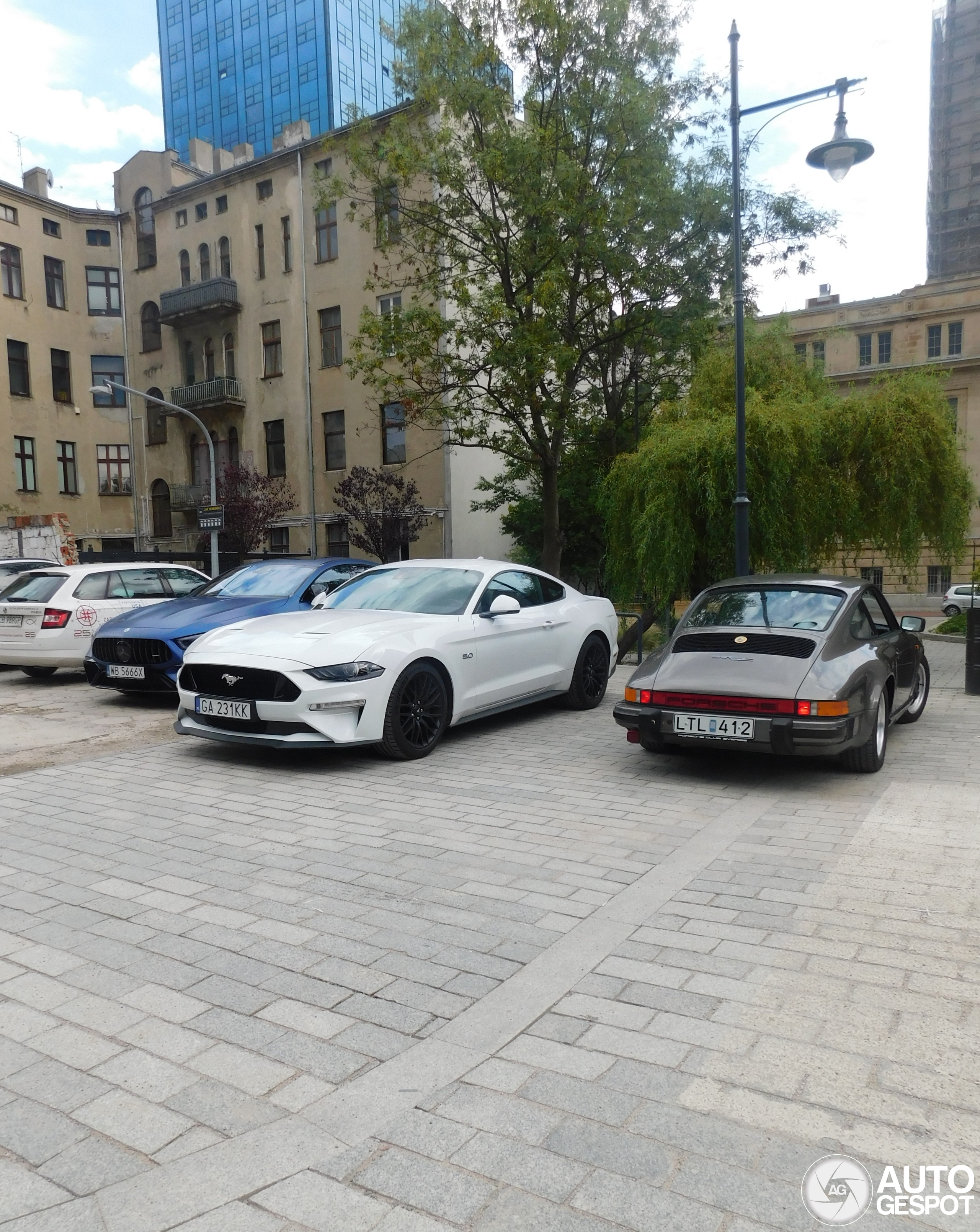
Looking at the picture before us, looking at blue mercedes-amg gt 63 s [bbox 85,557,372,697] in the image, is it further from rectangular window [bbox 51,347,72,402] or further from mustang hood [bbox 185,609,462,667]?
rectangular window [bbox 51,347,72,402]

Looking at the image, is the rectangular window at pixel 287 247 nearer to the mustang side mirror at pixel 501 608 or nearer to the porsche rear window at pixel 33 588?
the porsche rear window at pixel 33 588

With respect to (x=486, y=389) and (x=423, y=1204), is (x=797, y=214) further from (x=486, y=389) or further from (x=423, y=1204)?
(x=423, y=1204)

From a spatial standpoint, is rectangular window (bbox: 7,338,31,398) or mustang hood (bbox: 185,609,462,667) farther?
rectangular window (bbox: 7,338,31,398)

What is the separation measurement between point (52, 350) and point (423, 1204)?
144 feet

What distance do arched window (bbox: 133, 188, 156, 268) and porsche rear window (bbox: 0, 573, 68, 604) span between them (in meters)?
32.4

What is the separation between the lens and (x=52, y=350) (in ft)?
131

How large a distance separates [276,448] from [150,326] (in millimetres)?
9566

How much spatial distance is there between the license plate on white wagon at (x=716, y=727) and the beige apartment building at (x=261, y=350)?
25698mm

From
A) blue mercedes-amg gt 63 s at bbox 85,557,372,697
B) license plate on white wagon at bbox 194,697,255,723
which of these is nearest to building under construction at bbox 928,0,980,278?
blue mercedes-amg gt 63 s at bbox 85,557,372,697

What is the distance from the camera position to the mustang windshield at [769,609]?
6.86 m

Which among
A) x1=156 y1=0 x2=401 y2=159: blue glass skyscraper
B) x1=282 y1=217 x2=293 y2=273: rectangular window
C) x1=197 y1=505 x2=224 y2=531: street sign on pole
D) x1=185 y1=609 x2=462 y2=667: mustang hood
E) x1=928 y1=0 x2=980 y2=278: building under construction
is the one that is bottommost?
x1=185 y1=609 x2=462 y2=667: mustang hood

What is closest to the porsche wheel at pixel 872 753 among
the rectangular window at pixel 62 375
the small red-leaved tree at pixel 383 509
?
the small red-leaved tree at pixel 383 509

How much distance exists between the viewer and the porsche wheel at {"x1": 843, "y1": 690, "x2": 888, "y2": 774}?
6.57 meters

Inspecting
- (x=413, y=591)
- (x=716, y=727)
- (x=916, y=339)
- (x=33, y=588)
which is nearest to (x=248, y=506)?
(x=33, y=588)
